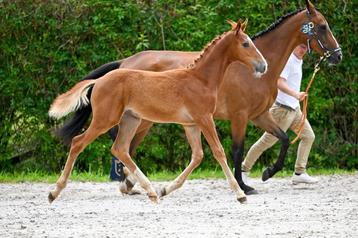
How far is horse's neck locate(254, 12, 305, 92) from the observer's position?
1223 centimetres

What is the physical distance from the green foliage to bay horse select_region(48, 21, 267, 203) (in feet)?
11.6

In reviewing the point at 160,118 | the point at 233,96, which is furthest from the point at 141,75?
the point at 233,96

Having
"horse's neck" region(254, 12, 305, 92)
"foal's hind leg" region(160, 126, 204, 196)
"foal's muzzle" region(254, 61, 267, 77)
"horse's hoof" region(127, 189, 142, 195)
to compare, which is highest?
"foal's muzzle" region(254, 61, 267, 77)

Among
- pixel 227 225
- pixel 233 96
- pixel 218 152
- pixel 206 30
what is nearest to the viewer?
pixel 227 225

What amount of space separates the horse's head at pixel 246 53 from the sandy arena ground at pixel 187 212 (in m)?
1.38

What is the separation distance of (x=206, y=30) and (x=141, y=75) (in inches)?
156

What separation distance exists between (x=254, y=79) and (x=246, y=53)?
49.5 inches

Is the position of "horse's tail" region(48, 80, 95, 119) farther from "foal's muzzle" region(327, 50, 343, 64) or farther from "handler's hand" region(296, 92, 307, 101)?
"foal's muzzle" region(327, 50, 343, 64)

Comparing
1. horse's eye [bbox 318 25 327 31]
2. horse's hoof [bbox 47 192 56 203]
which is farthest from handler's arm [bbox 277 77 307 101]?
horse's hoof [bbox 47 192 56 203]

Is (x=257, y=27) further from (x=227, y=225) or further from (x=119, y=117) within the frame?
(x=227, y=225)

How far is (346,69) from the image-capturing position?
49.0ft

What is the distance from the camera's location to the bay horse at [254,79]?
1203cm

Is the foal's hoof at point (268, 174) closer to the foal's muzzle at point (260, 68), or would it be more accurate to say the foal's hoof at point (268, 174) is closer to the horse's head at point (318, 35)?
the horse's head at point (318, 35)

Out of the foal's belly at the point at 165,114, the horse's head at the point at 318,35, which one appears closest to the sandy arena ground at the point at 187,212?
the foal's belly at the point at 165,114
